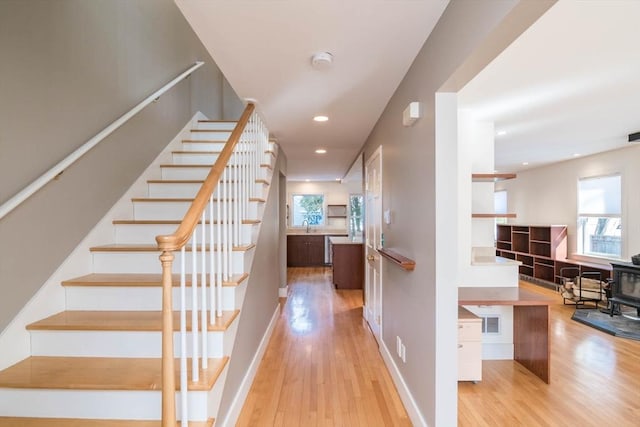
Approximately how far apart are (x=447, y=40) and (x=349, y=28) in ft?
1.74

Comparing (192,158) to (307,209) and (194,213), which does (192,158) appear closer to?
(194,213)

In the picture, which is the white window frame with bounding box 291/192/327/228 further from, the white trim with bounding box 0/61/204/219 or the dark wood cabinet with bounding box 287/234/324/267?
the white trim with bounding box 0/61/204/219

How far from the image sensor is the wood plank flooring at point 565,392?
2080 mm

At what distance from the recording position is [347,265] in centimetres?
590

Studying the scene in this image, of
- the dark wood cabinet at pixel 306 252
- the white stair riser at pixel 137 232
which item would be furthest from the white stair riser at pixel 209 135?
the dark wood cabinet at pixel 306 252

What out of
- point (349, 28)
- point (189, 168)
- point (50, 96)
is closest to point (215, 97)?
point (189, 168)

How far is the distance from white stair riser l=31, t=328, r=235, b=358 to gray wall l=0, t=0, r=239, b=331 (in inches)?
8.8

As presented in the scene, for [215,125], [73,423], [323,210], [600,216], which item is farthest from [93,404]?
[323,210]

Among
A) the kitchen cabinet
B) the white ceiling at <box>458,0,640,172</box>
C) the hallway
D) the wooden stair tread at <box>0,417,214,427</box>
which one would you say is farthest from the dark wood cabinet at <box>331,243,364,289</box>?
the wooden stair tread at <box>0,417,214,427</box>

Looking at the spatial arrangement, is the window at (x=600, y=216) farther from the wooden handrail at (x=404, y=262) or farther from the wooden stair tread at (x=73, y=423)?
the wooden stair tread at (x=73, y=423)

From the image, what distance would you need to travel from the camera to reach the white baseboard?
1.88 metres

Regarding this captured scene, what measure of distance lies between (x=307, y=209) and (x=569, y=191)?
6.30m

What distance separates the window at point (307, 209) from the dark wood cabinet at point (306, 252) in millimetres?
837

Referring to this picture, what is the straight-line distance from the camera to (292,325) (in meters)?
3.83
